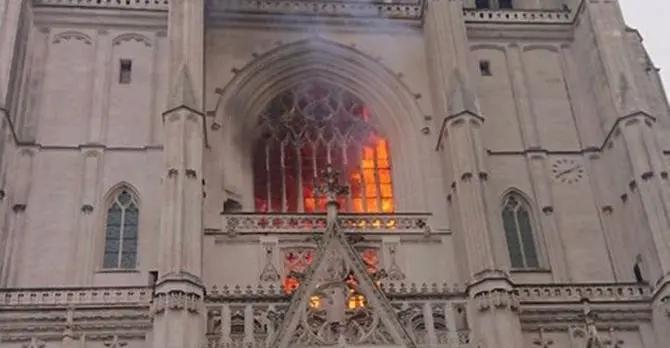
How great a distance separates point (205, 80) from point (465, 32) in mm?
6659

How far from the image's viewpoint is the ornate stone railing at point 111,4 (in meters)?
26.8

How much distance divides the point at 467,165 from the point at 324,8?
7.15 meters

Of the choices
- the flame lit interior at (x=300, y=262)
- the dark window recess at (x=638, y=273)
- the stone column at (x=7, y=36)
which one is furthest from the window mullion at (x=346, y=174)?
the stone column at (x=7, y=36)

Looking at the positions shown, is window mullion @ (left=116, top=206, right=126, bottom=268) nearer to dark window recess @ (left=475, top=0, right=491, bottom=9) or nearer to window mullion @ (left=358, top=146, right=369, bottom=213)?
window mullion @ (left=358, top=146, right=369, bottom=213)

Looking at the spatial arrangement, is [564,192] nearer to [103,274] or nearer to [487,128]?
[487,128]

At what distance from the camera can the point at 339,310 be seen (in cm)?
2072

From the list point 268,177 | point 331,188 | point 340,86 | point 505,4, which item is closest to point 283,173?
point 268,177

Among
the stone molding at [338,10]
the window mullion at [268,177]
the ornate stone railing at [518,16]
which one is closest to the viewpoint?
the window mullion at [268,177]

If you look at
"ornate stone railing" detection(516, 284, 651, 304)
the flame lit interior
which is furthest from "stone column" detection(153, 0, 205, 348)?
"ornate stone railing" detection(516, 284, 651, 304)

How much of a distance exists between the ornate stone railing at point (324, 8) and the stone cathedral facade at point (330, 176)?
6 cm

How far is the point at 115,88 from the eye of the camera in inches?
1013

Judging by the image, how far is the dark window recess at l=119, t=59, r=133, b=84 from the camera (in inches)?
1024

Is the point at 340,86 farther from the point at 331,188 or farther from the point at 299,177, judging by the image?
the point at 331,188

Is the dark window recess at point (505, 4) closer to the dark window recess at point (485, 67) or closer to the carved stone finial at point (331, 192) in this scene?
the dark window recess at point (485, 67)
